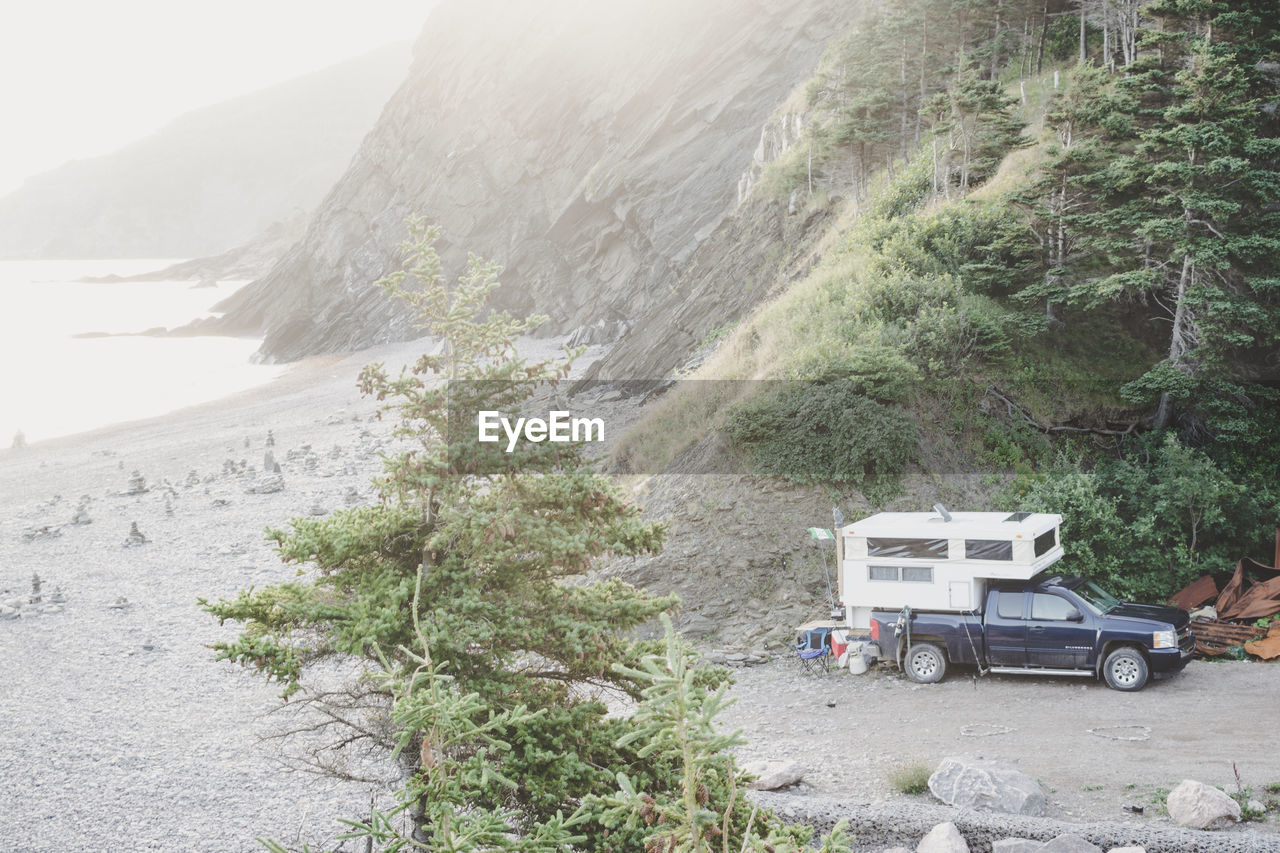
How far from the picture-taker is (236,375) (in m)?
76.2

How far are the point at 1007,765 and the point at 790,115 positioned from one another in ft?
114

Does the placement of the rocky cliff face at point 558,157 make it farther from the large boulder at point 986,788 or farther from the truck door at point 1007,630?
the large boulder at point 986,788

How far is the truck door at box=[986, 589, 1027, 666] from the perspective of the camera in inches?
540

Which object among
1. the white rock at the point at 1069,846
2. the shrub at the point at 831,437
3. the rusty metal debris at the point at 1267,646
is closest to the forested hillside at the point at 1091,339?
the shrub at the point at 831,437

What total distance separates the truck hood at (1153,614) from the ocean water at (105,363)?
5826 cm

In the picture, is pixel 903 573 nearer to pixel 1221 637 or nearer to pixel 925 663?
pixel 925 663

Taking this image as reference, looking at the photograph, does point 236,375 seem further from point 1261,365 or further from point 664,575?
point 1261,365

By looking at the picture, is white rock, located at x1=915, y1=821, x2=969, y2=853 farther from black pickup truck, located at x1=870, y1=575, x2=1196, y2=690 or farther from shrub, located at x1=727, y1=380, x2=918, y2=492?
shrub, located at x1=727, y1=380, x2=918, y2=492

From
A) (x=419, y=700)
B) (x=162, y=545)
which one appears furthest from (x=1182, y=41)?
(x=162, y=545)

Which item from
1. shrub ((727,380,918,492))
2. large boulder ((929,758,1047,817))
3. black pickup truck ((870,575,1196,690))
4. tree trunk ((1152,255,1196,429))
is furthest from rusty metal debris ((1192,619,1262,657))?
large boulder ((929,758,1047,817))

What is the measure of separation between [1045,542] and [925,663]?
9.58ft

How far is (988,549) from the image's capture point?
13.9 m

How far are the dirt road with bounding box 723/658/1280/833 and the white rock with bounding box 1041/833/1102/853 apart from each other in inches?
43.4
